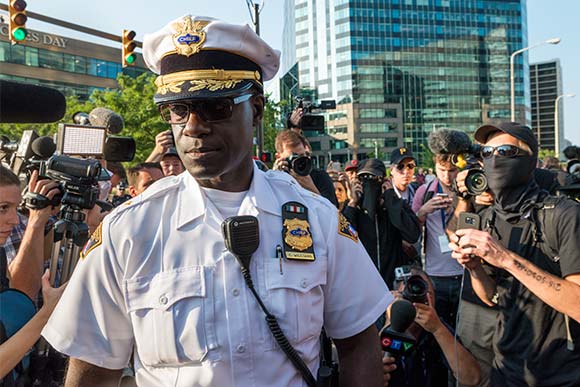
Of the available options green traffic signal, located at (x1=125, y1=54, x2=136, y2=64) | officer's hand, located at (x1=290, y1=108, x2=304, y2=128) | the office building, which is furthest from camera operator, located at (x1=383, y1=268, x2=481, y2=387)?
the office building

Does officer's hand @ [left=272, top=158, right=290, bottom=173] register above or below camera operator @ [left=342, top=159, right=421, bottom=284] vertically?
above

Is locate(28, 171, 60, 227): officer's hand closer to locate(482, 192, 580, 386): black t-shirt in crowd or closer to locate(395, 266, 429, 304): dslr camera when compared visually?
locate(395, 266, 429, 304): dslr camera

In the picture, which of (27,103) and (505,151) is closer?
(27,103)

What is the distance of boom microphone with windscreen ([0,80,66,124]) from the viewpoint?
4.33 feet

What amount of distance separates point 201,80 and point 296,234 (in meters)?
0.60

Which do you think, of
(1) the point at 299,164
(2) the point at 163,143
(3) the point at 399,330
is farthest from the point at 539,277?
(2) the point at 163,143

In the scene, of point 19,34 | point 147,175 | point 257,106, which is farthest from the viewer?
point 19,34

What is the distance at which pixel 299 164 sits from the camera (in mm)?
4422

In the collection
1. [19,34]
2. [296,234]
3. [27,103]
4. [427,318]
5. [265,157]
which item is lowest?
[427,318]

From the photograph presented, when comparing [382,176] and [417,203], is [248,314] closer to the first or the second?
[382,176]

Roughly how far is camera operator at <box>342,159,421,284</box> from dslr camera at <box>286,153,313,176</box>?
2.92 ft

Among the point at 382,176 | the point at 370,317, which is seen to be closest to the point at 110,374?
the point at 370,317

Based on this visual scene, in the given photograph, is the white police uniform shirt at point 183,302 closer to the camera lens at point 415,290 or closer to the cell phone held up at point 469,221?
the camera lens at point 415,290

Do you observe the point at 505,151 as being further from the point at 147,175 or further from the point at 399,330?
the point at 147,175
